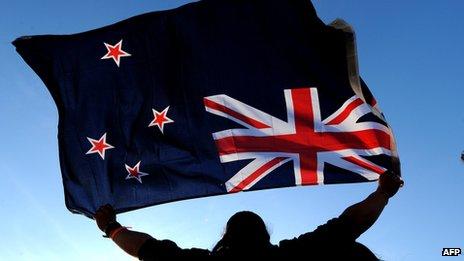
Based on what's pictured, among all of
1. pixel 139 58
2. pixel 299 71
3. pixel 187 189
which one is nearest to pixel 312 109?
pixel 299 71

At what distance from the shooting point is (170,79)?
7516 millimetres

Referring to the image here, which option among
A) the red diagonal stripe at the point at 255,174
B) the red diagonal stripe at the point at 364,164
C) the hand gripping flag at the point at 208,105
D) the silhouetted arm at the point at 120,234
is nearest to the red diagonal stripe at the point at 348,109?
the hand gripping flag at the point at 208,105

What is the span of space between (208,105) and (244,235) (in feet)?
12.6

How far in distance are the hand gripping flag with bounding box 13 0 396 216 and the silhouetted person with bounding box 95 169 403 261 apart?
9.98 ft

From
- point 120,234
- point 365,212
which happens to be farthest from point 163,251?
point 365,212

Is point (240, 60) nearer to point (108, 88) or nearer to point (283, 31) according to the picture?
point (283, 31)

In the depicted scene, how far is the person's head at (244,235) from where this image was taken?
3570 mm

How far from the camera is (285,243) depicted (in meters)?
3.60

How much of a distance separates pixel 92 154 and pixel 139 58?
1.52 meters

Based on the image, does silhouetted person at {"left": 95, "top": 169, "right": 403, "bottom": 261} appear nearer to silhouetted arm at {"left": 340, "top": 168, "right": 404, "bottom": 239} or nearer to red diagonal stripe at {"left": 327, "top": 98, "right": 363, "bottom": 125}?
silhouetted arm at {"left": 340, "top": 168, "right": 404, "bottom": 239}

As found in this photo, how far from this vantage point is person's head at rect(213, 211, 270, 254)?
357 cm

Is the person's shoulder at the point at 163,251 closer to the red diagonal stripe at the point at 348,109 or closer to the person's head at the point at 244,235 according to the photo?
the person's head at the point at 244,235

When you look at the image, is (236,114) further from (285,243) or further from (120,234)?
(285,243)

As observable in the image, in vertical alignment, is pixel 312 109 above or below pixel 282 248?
above
